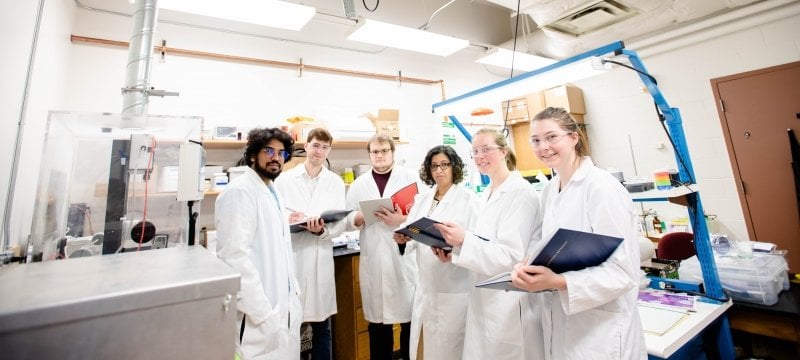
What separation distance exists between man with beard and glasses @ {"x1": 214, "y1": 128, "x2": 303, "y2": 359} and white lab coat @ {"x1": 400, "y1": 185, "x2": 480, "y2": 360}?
2.02 ft

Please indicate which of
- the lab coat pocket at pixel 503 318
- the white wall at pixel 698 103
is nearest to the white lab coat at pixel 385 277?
the lab coat pocket at pixel 503 318

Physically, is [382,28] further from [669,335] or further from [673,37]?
[673,37]

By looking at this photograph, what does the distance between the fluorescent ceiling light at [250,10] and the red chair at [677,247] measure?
264 cm

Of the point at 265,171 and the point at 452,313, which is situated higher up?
the point at 265,171

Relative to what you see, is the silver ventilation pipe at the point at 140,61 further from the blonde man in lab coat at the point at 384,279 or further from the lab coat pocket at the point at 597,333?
the lab coat pocket at the point at 597,333

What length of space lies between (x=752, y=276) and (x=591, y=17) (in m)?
2.21

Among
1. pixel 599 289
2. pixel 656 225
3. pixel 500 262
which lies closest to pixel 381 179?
pixel 500 262

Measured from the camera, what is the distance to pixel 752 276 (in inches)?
60.1

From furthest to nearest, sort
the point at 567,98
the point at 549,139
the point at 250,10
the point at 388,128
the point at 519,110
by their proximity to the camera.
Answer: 1. the point at 519,110
2. the point at 567,98
3. the point at 388,128
4. the point at 250,10
5. the point at 549,139

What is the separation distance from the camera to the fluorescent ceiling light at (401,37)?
2445mm

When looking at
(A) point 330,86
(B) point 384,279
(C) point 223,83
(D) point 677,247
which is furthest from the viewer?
(A) point 330,86

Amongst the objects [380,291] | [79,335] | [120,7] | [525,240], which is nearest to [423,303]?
[380,291]

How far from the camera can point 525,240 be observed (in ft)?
4.33

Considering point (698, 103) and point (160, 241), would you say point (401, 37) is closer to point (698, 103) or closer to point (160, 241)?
point (160, 241)
